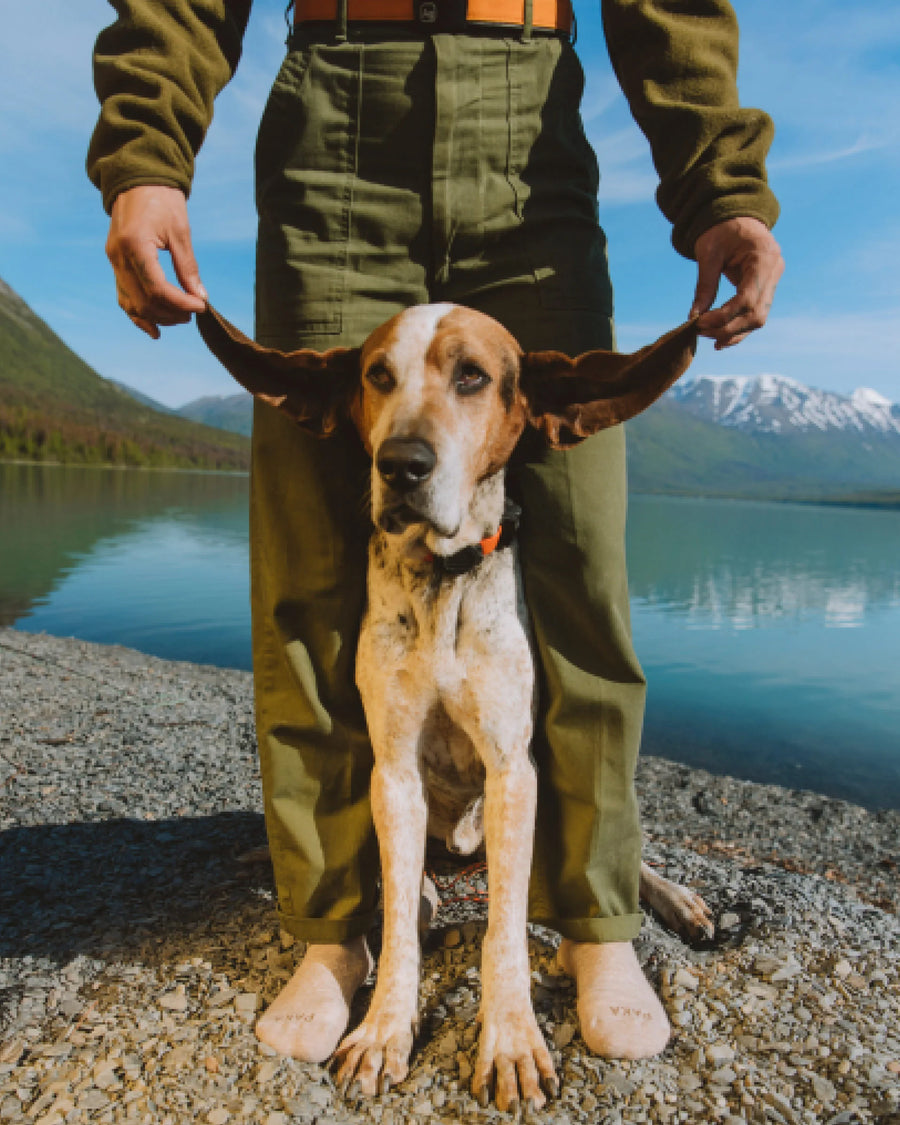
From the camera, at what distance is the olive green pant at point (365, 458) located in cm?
266

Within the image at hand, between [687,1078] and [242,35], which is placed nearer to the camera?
[687,1078]

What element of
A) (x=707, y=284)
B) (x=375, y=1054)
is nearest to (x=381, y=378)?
(x=707, y=284)

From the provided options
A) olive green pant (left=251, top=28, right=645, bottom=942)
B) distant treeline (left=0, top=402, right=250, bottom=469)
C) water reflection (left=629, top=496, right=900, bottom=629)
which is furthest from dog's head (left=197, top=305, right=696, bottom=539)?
distant treeline (left=0, top=402, right=250, bottom=469)

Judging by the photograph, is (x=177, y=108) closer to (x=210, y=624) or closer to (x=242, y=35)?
(x=242, y=35)

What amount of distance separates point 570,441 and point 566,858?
142 centimetres

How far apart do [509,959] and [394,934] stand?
14.0 inches

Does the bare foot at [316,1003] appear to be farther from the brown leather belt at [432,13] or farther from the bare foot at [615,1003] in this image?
the brown leather belt at [432,13]

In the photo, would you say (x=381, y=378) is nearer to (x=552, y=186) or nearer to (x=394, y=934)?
(x=552, y=186)

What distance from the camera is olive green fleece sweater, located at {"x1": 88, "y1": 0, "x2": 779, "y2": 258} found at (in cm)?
249

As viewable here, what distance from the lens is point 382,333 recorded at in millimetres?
2525

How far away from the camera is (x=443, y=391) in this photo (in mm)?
2426

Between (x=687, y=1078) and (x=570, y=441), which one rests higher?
(x=570, y=441)

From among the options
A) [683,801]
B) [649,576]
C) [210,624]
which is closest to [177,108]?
[683,801]

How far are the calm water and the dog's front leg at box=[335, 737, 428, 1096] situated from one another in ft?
26.1
